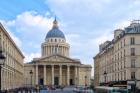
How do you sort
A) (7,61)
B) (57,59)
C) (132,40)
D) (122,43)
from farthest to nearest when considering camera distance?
(57,59) → (122,43) → (7,61) → (132,40)

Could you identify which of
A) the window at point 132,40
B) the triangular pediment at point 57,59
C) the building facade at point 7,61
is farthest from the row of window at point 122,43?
the triangular pediment at point 57,59

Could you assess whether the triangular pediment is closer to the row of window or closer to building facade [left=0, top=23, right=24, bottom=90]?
building facade [left=0, top=23, right=24, bottom=90]

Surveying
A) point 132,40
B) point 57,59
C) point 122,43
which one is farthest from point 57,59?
point 132,40

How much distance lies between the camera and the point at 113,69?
104 metres

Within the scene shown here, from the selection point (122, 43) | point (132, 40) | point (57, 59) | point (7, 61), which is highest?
point (57, 59)

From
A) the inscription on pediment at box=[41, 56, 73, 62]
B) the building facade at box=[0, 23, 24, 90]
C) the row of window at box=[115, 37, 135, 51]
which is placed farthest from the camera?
the inscription on pediment at box=[41, 56, 73, 62]

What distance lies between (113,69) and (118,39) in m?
11.1

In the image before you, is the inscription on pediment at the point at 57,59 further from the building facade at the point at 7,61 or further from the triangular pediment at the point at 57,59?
the building facade at the point at 7,61

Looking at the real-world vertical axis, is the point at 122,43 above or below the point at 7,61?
above

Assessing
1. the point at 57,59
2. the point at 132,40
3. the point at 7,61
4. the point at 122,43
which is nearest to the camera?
the point at 132,40

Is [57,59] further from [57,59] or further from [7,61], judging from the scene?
[7,61]

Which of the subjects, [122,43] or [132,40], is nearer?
[132,40]

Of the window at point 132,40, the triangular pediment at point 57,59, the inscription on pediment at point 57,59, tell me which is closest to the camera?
A: the window at point 132,40

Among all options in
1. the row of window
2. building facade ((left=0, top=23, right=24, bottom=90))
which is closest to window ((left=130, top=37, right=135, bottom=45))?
the row of window
